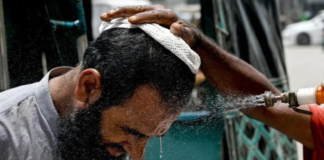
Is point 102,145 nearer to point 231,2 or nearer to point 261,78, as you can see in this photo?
point 261,78

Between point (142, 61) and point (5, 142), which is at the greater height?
point (142, 61)

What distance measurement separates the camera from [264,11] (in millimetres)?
3650

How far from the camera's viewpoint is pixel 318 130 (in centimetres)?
228

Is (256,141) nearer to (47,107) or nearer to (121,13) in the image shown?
(121,13)

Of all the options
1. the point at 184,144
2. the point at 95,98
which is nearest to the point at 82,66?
the point at 95,98

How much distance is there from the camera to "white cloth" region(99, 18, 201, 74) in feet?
5.75

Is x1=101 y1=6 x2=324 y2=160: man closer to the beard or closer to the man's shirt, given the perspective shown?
the beard

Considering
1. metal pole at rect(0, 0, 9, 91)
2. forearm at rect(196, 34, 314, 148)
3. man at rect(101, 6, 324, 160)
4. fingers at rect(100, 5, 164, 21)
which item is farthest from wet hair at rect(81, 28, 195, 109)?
metal pole at rect(0, 0, 9, 91)

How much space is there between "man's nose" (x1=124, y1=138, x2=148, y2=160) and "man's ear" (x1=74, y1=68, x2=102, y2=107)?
230 mm

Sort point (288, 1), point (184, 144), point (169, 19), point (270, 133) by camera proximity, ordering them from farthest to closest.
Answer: point (288, 1)
point (270, 133)
point (184, 144)
point (169, 19)

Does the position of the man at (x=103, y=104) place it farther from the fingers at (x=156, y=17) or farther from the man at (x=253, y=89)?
the man at (x=253, y=89)

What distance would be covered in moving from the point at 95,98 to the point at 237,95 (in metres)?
0.93

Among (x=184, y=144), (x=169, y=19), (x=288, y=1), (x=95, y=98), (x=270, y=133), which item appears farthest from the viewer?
(x=288, y=1)

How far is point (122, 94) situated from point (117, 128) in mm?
139
